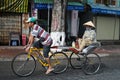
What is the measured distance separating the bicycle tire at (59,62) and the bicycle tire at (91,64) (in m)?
0.65

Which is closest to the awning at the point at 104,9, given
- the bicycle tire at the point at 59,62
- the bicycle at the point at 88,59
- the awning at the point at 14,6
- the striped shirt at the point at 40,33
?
the awning at the point at 14,6

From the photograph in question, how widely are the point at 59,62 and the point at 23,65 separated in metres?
1.27

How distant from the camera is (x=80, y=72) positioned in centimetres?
1139

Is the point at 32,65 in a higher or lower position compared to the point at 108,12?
lower

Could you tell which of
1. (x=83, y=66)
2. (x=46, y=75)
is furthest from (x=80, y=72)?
(x=46, y=75)

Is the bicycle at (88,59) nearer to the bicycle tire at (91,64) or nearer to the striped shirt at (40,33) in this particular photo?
the bicycle tire at (91,64)

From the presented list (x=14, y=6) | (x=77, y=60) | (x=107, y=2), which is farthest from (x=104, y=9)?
(x=77, y=60)

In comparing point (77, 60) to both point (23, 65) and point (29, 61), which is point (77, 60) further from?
point (23, 65)

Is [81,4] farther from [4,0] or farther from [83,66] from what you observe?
[83,66]

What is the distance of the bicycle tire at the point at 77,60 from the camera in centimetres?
1134

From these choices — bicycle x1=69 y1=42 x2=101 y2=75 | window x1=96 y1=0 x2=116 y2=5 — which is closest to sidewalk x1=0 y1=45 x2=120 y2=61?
bicycle x1=69 y1=42 x2=101 y2=75

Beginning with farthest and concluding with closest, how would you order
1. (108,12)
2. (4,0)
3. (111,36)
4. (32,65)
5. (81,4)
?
(111,36) → (108,12) → (81,4) → (4,0) → (32,65)

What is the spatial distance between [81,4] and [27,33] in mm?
4577

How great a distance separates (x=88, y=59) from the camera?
11.2 metres
